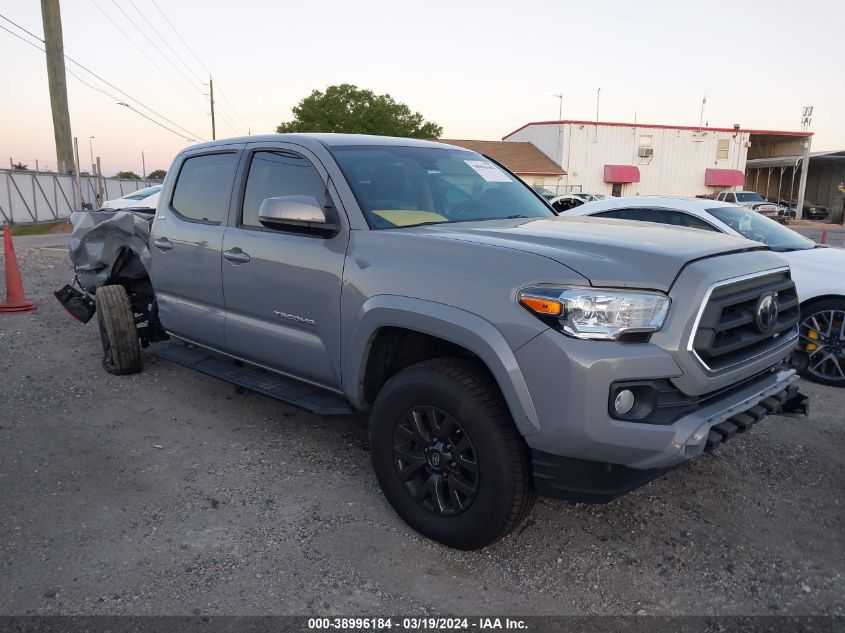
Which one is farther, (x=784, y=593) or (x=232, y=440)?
(x=232, y=440)

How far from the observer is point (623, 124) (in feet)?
139

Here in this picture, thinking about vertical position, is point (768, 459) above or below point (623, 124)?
below

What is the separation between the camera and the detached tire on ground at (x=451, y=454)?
8.99 ft

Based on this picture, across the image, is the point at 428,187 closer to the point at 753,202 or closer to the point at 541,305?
the point at 541,305

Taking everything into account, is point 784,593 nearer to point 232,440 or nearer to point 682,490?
point 682,490

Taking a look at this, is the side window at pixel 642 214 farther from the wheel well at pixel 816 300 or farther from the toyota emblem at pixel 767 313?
the toyota emblem at pixel 767 313

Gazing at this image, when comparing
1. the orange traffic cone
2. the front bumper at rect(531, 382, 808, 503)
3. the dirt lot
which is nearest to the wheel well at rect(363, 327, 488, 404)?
the dirt lot

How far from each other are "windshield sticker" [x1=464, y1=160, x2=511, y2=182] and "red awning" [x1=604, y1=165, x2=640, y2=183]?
40236 mm

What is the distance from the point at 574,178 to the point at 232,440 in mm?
41067

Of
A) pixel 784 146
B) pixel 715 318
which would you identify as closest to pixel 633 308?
pixel 715 318

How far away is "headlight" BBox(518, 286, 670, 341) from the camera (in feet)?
8.31

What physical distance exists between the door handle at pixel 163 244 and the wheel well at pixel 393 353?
2.20 m

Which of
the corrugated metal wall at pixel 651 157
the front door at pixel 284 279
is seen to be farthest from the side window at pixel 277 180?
the corrugated metal wall at pixel 651 157

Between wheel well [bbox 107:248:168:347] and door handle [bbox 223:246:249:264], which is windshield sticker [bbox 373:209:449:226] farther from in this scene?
wheel well [bbox 107:248:168:347]
